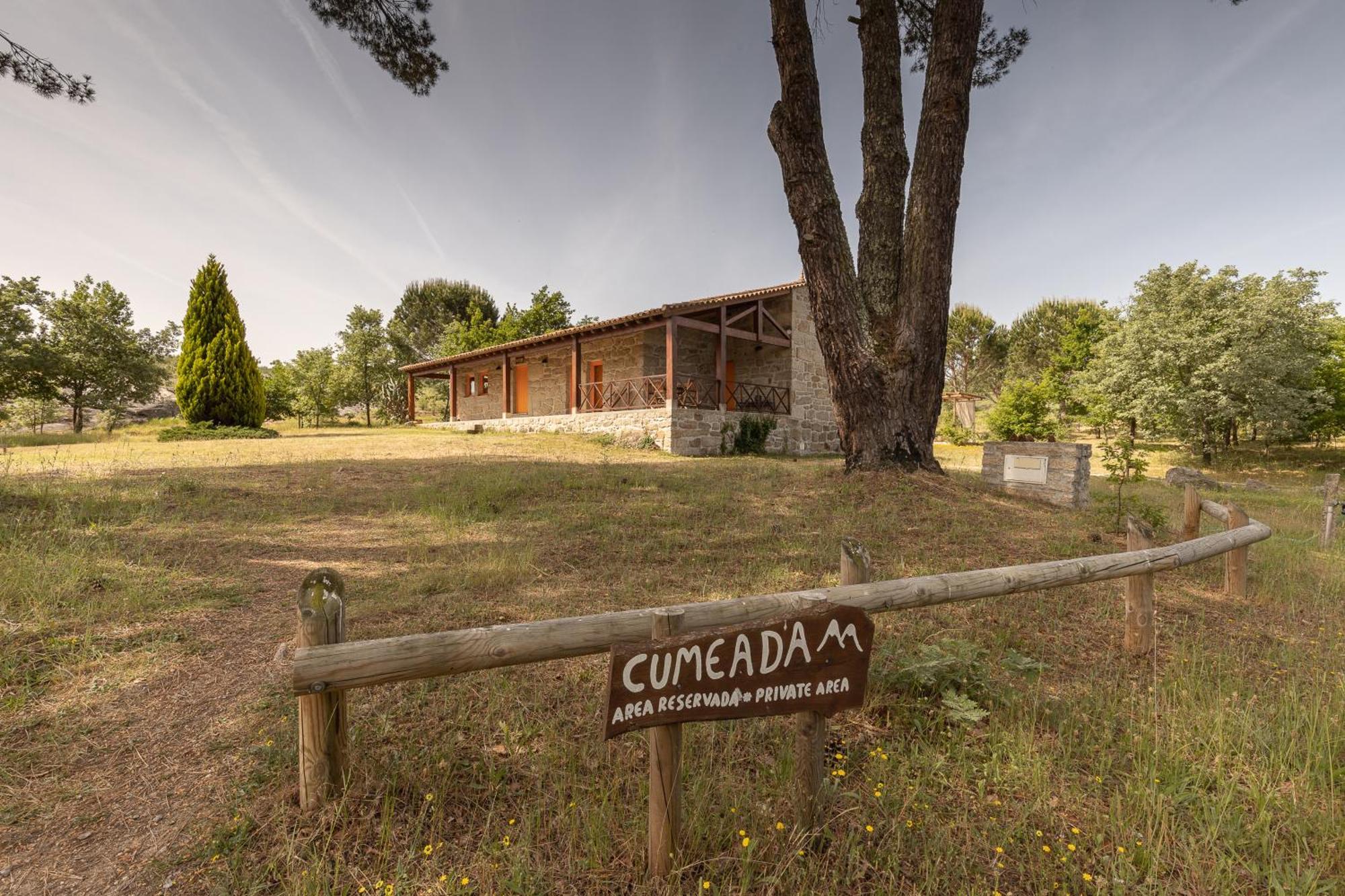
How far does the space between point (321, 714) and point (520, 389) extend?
61.8ft

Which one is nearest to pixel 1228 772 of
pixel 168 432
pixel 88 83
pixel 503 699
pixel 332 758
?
pixel 503 699

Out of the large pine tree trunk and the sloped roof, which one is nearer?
the large pine tree trunk

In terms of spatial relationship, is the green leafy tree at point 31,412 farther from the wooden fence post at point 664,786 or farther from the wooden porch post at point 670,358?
the wooden fence post at point 664,786

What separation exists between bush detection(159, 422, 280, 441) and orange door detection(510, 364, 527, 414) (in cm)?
749

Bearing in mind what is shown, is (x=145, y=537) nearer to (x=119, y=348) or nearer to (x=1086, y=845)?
(x=1086, y=845)

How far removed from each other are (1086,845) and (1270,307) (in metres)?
23.8

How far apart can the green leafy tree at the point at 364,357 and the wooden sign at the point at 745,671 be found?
2780cm

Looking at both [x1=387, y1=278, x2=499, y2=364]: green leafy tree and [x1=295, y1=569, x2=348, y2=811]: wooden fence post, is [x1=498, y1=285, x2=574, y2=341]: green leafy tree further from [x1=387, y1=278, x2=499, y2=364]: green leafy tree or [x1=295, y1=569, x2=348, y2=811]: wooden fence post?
[x1=295, y1=569, x2=348, y2=811]: wooden fence post

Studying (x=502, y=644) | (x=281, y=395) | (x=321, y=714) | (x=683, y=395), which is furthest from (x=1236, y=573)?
(x=281, y=395)

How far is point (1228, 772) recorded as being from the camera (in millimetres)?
2098

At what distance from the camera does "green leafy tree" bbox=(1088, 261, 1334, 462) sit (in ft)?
53.5

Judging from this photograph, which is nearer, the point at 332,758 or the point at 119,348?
the point at 332,758

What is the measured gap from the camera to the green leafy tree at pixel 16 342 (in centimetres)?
1533

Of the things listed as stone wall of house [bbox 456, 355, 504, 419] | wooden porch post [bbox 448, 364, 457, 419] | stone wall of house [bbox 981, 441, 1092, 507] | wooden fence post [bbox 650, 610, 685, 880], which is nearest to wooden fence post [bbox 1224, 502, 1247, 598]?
stone wall of house [bbox 981, 441, 1092, 507]
